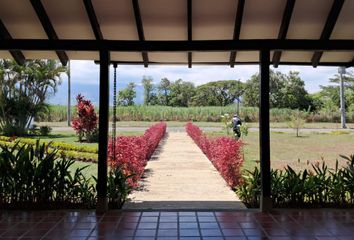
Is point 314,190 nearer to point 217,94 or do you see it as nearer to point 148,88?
point 217,94

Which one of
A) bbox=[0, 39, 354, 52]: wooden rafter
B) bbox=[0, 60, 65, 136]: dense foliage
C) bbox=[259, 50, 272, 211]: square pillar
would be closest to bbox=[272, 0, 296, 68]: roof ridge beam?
bbox=[0, 39, 354, 52]: wooden rafter

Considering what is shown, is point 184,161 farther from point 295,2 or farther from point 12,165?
point 295,2

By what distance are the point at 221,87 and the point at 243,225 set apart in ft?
169

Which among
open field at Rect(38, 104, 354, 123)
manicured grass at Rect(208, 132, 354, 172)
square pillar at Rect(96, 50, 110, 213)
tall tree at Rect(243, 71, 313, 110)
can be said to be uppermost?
tall tree at Rect(243, 71, 313, 110)

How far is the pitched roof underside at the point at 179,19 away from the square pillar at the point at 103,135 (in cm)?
45

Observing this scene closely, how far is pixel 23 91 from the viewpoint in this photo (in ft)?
77.9

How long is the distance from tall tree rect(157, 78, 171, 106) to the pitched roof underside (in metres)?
54.0

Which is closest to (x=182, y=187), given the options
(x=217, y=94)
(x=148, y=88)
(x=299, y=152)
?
(x=299, y=152)

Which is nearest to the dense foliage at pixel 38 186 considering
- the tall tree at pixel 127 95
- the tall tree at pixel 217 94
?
the tall tree at pixel 217 94

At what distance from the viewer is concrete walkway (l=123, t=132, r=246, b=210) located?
259 inches

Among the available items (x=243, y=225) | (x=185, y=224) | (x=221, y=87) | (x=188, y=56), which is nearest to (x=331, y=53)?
(x=188, y=56)

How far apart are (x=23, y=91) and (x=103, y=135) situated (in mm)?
20178

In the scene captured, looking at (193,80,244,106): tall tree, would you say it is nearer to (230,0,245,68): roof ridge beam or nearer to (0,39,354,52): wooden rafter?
(0,39,354,52): wooden rafter

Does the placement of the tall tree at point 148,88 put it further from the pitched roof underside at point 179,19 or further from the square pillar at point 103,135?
the pitched roof underside at point 179,19
